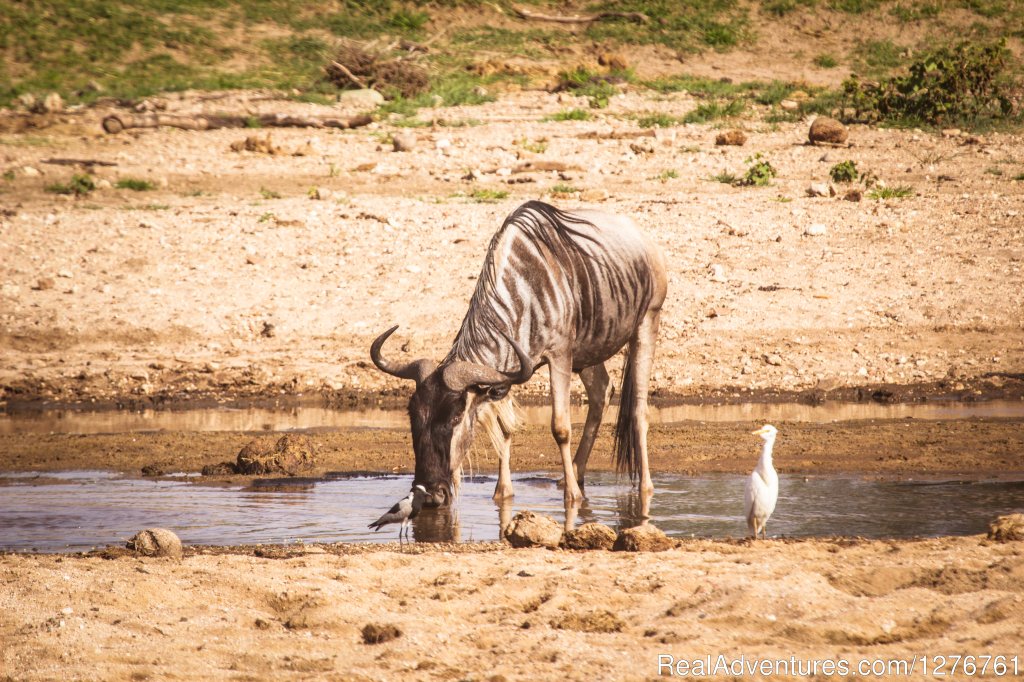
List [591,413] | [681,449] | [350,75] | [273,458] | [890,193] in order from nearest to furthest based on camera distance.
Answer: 1. [591,413]
2. [273,458]
3. [681,449]
4. [890,193]
5. [350,75]

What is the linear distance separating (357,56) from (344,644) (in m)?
19.2

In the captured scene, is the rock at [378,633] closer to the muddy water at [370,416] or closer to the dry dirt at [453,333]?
the dry dirt at [453,333]

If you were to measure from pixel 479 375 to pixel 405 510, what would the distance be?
104cm

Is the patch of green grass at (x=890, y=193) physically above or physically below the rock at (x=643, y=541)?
above

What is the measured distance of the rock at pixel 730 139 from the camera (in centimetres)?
1825

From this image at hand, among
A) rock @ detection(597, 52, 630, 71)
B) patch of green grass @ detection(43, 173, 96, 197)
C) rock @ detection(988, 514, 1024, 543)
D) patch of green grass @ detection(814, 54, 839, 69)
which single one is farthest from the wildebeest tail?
patch of green grass @ detection(814, 54, 839, 69)

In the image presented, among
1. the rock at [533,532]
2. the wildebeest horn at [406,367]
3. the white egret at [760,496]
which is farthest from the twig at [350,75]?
the white egret at [760,496]

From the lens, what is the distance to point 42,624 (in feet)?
16.9

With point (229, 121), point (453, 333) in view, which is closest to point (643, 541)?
point (453, 333)

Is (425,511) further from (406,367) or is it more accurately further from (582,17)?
(582,17)

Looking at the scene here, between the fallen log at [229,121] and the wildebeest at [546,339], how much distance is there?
11.4m

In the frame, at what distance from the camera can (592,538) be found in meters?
6.61

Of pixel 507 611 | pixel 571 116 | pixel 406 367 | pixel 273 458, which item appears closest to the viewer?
pixel 507 611

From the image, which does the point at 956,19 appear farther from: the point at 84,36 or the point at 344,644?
the point at 344,644
